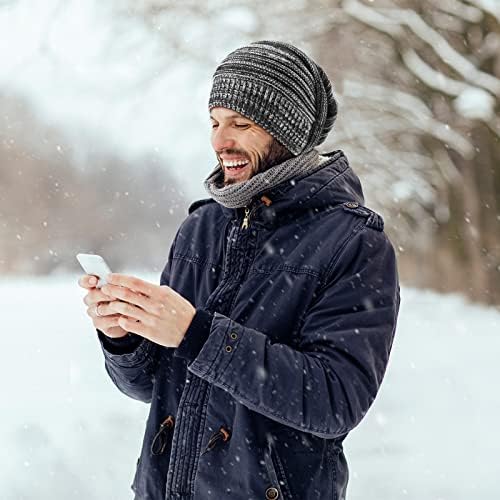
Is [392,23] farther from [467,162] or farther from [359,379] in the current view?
[359,379]

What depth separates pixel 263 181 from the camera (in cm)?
157

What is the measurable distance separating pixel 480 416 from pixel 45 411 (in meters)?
2.83

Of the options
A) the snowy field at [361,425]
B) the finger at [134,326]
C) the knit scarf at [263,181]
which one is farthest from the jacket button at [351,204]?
the snowy field at [361,425]

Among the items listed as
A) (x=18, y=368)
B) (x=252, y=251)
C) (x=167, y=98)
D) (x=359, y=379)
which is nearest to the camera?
(x=359, y=379)

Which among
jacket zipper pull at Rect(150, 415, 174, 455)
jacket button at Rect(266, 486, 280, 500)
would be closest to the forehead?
jacket zipper pull at Rect(150, 415, 174, 455)

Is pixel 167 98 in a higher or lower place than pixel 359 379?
higher

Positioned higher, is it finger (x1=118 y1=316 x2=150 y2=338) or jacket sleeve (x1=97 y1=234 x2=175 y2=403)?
jacket sleeve (x1=97 y1=234 x2=175 y2=403)

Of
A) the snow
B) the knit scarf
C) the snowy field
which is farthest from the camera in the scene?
the snow

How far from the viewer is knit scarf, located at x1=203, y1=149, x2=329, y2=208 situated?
1573mm

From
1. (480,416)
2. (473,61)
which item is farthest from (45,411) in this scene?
(473,61)

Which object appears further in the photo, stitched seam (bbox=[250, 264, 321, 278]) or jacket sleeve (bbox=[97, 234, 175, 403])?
jacket sleeve (bbox=[97, 234, 175, 403])

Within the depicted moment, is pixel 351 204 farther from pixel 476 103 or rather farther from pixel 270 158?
pixel 476 103

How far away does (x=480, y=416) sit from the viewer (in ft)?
16.3

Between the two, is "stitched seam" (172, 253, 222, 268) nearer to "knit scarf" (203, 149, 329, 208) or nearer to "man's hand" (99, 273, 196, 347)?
"knit scarf" (203, 149, 329, 208)
